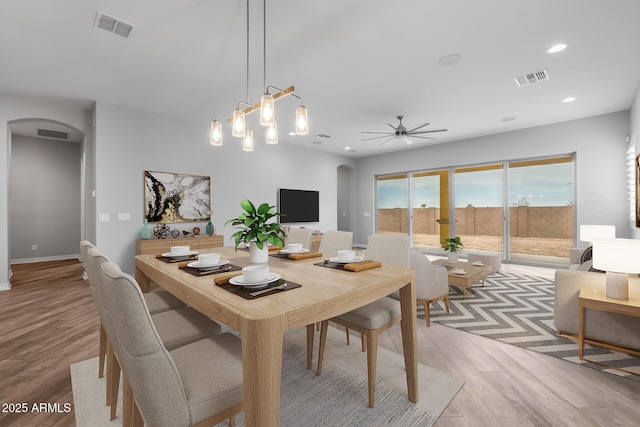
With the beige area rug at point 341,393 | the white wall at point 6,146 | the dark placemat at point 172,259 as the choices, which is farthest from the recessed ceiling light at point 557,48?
the white wall at point 6,146

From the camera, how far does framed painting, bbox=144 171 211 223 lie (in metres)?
4.59

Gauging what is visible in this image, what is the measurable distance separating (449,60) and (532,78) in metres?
1.24

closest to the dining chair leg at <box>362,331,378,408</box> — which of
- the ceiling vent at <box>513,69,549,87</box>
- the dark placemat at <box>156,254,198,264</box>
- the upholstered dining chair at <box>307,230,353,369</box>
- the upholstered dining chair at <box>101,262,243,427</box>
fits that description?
the upholstered dining chair at <box>101,262,243,427</box>

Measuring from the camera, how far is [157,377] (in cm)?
87

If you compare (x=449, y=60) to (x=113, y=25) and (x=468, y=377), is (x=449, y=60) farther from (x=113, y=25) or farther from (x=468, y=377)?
(x=113, y=25)

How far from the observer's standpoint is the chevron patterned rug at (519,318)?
212 cm

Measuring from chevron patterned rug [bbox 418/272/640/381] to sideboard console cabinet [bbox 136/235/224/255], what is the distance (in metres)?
3.40

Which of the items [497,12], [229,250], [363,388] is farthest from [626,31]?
[229,250]

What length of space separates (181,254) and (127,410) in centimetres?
106

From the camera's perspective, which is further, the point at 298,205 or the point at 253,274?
the point at 298,205

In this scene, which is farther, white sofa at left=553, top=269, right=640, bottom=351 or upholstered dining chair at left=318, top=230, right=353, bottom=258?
upholstered dining chair at left=318, top=230, right=353, bottom=258

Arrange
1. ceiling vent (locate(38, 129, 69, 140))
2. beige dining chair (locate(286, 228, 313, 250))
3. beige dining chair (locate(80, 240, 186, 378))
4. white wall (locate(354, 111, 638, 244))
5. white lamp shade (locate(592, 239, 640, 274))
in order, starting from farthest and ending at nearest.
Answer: ceiling vent (locate(38, 129, 69, 140)) → white wall (locate(354, 111, 638, 244)) → beige dining chair (locate(286, 228, 313, 250)) → white lamp shade (locate(592, 239, 640, 274)) → beige dining chair (locate(80, 240, 186, 378))

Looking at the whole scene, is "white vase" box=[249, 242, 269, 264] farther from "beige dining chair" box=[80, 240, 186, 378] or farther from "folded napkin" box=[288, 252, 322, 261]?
"beige dining chair" box=[80, 240, 186, 378]

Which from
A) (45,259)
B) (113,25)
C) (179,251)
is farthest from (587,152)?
(45,259)
